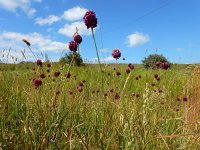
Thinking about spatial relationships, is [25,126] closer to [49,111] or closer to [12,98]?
[49,111]

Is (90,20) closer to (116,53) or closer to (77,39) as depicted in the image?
(77,39)

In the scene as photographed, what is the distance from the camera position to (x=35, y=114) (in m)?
2.95

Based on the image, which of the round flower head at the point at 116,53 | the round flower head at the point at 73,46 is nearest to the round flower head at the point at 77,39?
the round flower head at the point at 73,46

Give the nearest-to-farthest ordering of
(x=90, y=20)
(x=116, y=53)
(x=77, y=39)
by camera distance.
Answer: (x=90, y=20) → (x=77, y=39) → (x=116, y=53)

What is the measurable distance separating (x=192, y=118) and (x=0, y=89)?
2.19m

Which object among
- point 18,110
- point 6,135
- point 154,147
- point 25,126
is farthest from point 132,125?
point 18,110

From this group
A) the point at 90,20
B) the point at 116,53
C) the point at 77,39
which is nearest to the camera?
the point at 90,20

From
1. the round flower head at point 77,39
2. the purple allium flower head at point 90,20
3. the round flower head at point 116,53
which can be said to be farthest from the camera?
the round flower head at point 116,53

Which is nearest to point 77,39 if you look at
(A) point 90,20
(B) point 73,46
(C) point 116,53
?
(B) point 73,46

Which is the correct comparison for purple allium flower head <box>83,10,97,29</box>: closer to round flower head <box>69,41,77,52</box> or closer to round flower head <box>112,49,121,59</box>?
round flower head <box>69,41,77,52</box>

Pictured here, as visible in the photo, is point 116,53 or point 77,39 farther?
point 116,53

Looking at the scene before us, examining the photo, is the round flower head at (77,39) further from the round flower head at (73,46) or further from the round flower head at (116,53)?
the round flower head at (116,53)

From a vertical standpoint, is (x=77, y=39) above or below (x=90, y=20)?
below

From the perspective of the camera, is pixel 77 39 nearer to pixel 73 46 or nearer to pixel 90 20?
pixel 73 46
